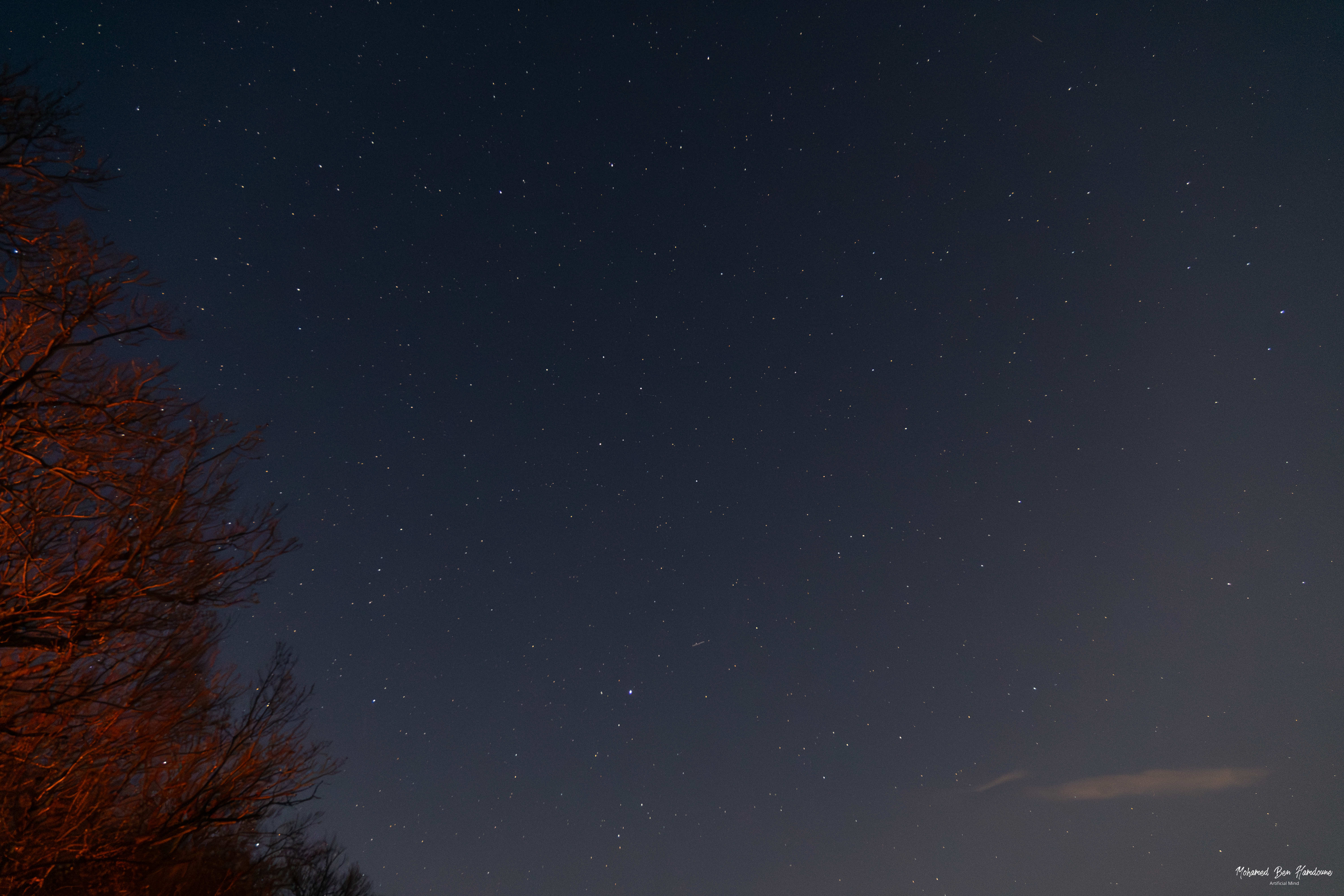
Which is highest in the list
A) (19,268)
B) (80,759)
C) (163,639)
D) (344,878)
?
(19,268)

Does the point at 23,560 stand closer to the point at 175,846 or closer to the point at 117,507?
the point at 117,507

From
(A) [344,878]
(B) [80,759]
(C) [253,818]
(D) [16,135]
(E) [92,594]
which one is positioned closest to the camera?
(D) [16,135]

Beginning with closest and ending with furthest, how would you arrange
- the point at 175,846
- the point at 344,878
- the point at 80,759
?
the point at 80,759, the point at 175,846, the point at 344,878

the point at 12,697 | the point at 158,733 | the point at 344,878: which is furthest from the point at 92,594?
the point at 344,878

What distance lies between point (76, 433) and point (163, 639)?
1152 mm

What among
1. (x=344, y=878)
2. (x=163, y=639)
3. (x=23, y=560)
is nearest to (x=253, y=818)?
(x=163, y=639)

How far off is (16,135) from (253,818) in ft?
11.5

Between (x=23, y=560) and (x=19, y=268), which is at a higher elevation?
(x=19, y=268)

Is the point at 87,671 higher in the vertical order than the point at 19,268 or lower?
lower

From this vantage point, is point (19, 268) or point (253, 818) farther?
point (253, 818)

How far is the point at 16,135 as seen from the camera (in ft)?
9.41

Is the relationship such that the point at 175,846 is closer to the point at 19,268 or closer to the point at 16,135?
the point at 19,268

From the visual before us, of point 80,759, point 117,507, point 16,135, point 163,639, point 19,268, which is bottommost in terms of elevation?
point 80,759

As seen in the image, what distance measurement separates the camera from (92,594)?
3.07m
